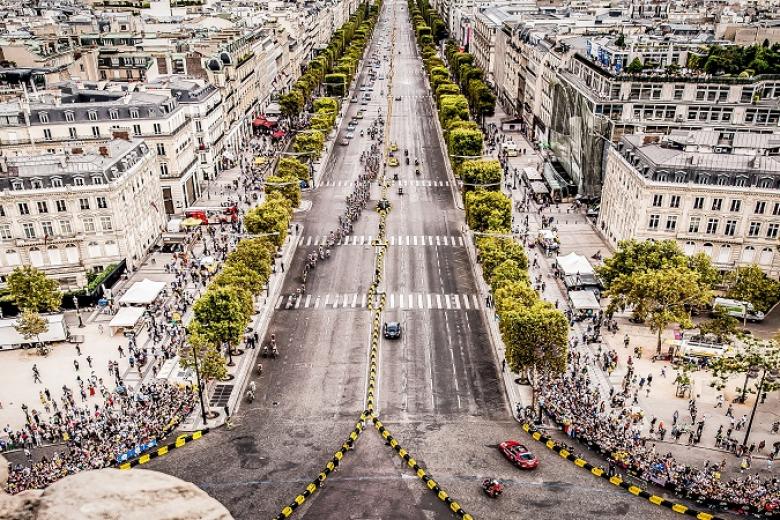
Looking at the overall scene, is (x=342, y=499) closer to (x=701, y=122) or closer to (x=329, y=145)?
(x=701, y=122)

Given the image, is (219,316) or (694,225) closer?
(219,316)

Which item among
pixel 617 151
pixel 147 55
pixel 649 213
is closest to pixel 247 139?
pixel 147 55

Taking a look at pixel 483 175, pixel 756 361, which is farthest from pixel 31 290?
pixel 756 361

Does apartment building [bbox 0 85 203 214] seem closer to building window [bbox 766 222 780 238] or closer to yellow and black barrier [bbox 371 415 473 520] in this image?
yellow and black barrier [bbox 371 415 473 520]

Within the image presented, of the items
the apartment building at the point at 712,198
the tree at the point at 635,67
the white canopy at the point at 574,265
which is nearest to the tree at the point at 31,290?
the white canopy at the point at 574,265

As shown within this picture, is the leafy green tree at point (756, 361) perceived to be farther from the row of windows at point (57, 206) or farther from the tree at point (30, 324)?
the row of windows at point (57, 206)

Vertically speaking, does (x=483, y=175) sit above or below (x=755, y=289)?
above

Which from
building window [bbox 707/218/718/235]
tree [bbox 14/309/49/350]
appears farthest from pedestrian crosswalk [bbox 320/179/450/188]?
tree [bbox 14/309/49/350]

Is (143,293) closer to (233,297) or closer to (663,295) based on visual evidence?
(233,297)
